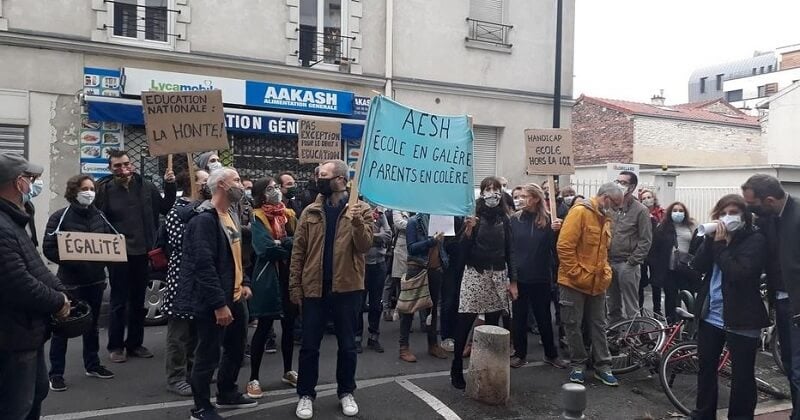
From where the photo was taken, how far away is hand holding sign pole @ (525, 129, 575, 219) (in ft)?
27.0

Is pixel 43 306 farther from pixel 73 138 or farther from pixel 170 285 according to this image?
pixel 73 138

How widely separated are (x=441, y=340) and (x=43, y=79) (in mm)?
8563

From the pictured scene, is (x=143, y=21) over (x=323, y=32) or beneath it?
beneath

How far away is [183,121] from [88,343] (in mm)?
2313

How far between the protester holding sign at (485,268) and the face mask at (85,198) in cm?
348

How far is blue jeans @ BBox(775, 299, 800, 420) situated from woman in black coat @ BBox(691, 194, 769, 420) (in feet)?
0.69

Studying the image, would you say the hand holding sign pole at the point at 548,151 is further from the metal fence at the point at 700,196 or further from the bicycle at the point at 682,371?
the metal fence at the point at 700,196

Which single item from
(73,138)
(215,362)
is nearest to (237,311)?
(215,362)

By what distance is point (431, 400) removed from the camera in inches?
231

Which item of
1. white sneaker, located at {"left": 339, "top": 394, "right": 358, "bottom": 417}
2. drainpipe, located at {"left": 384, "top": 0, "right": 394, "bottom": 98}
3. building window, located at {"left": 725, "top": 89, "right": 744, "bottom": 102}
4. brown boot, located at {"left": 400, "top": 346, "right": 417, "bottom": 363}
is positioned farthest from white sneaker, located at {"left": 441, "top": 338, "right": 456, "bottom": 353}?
building window, located at {"left": 725, "top": 89, "right": 744, "bottom": 102}

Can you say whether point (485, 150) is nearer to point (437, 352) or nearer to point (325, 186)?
point (437, 352)

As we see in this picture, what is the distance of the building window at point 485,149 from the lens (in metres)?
15.8

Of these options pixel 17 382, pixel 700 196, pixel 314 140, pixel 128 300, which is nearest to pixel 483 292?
pixel 128 300

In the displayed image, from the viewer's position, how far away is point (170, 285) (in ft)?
17.9
